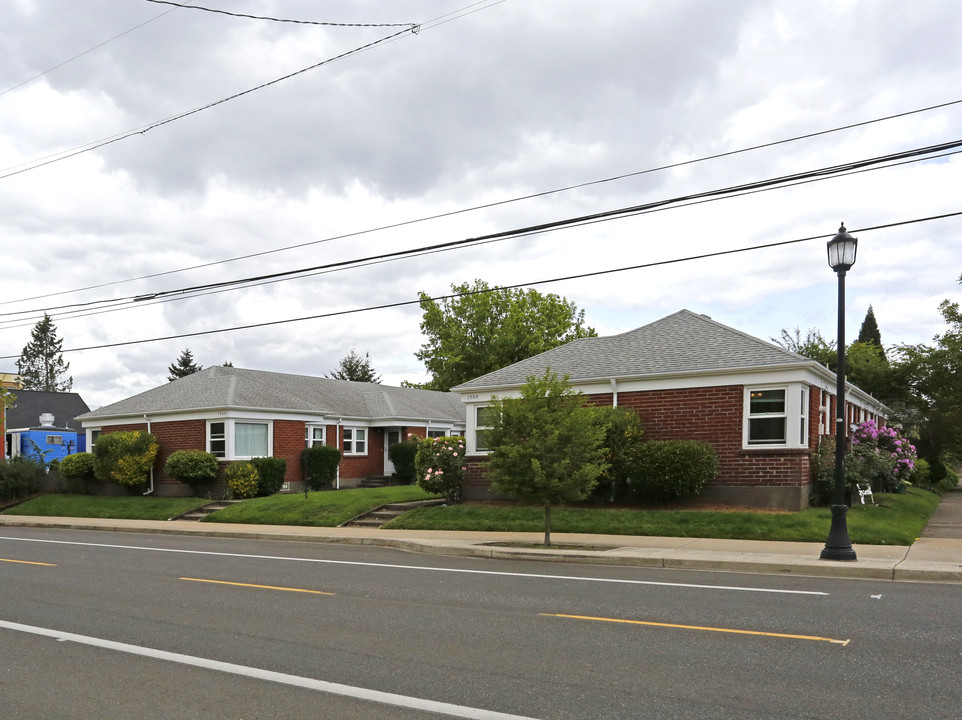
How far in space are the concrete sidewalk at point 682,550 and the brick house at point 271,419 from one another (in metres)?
9.09

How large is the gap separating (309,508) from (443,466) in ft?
13.8

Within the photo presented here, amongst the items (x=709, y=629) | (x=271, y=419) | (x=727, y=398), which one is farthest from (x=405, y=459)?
(x=709, y=629)

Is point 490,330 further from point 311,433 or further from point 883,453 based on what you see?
point 883,453

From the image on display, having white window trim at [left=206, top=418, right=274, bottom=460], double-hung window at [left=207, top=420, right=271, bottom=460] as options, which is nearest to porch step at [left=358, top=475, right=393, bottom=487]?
double-hung window at [left=207, top=420, right=271, bottom=460]

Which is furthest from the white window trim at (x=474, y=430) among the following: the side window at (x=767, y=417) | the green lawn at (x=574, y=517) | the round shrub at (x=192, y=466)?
the round shrub at (x=192, y=466)

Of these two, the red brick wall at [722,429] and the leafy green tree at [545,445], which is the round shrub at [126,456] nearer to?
the red brick wall at [722,429]

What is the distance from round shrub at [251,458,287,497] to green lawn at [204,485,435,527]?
100 inches

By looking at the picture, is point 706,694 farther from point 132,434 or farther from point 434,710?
point 132,434

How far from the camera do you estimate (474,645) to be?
7926 millimetres

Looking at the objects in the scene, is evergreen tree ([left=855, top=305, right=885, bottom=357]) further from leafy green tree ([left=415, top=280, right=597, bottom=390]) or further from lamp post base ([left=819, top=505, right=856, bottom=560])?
lamp post base ([left=819, top=505, right=856, bottom=560])

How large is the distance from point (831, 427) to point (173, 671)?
2176cm

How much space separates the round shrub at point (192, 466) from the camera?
2956 centimetres

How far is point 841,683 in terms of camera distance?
6488 mm

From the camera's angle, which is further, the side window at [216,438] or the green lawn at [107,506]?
the side window at [216,438]
